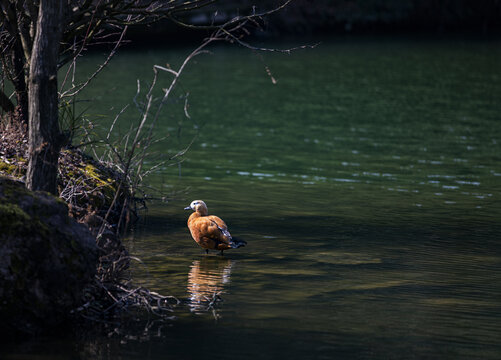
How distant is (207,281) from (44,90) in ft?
10.3

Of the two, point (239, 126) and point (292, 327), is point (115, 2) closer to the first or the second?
point (292, 327)

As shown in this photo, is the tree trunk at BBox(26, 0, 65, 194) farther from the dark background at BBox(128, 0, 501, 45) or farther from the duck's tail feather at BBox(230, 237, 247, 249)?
the dark background at BBox(128, 0, 501, 45)

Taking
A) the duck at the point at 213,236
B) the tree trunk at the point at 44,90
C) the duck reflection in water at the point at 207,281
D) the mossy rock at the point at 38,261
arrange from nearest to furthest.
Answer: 1. the mossy rock at the point at 38,261
2. the tree trunk at the point at 44,90
3. the duck reflection in water at the point at 207,281
4. the duck at the point at 213,236

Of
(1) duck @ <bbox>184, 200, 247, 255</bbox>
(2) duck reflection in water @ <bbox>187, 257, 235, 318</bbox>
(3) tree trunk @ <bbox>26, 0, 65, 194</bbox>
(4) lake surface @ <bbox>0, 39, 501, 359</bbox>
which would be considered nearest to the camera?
(4) lake surface @ <bbox>0, 39, 501, 359</bbox>

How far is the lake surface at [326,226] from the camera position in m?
8.73

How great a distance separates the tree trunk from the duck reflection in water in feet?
7.21

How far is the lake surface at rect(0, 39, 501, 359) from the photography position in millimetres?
8726

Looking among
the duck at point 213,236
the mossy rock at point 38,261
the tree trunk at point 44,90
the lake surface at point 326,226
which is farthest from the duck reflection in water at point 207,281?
the tree trunk at point 44,90

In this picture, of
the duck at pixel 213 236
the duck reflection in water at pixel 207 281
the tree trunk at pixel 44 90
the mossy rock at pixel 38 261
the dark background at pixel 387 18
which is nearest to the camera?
the mossy rock at pixel 38 261

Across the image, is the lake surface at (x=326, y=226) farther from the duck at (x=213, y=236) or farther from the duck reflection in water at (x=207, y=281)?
the duck at (x=213, y=236)

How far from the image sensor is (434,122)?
2570cm

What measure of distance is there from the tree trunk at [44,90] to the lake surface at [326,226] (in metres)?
2.02

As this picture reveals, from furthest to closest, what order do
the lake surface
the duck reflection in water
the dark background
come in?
the dark background < the duck reflection in water < the lake surface

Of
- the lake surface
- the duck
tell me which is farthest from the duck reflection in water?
the duck
